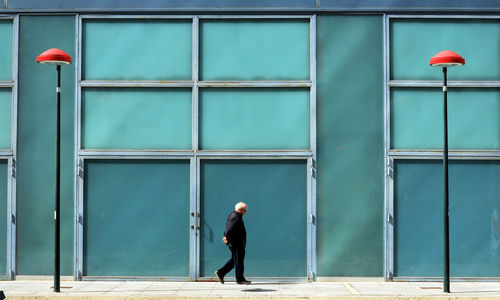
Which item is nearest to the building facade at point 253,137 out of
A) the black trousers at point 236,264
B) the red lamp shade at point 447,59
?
the black trousers at point 236,264

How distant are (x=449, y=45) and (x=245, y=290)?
6.76 metres

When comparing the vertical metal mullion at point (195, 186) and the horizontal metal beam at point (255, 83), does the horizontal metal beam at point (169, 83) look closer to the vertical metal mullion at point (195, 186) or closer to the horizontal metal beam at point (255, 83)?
the horizontal metal beam at point (255, 83)

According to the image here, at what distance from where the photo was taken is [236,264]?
46.4 ft

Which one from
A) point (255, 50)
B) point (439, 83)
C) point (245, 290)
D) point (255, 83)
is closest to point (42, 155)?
point (255, 83)

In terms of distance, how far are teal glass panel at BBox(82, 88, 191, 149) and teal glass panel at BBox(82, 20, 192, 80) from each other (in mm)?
370

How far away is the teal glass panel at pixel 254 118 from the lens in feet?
49.6

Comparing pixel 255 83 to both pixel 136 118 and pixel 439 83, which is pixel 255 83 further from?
pixel 439 83

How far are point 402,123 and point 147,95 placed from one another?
549 centimetres

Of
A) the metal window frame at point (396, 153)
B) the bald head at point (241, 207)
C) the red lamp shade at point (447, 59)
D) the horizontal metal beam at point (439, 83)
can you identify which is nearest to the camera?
the red lamp shade at point (447, 59)

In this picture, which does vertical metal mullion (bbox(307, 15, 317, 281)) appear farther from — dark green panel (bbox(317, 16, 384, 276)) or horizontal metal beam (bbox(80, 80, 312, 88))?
horizontal metal beam (bbox(80, 80, 312, 88))

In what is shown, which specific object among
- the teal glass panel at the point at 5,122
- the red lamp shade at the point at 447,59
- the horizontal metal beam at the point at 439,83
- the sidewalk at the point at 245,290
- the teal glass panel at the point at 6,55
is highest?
the teal glass panel at the point at 6,55

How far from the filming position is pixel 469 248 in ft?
49.0

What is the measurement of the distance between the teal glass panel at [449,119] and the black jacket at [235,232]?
3.71m

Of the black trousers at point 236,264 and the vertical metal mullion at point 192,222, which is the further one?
the vertical metal mullion at point 192,222
